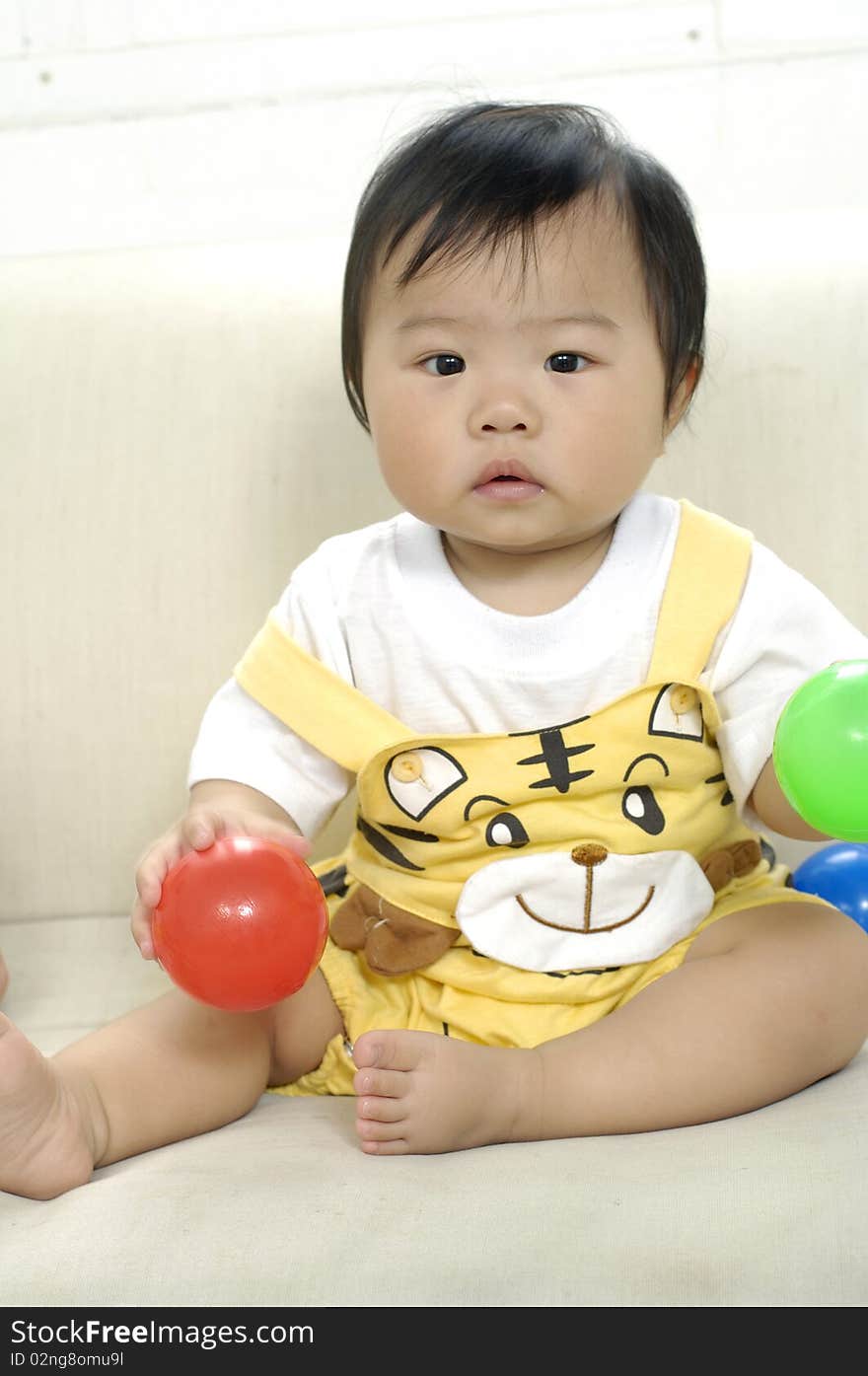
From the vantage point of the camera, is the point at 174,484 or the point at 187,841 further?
the point at 174,484

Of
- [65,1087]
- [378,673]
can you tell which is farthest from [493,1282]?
[378,673]

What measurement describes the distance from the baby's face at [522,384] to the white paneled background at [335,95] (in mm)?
757

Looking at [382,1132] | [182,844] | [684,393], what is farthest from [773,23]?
[382,1132]

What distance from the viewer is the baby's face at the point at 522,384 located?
105cm

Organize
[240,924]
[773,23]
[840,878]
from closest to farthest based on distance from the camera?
[240,924]
[840,878]
[773,23]

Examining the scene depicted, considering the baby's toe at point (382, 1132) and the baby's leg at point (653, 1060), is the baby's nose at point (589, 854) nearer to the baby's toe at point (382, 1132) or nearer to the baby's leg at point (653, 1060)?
the baby's leg at point (653, 1060)

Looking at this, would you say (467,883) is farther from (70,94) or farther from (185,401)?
(70,94)

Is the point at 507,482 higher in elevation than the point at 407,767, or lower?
higher

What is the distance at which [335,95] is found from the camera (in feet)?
5.94

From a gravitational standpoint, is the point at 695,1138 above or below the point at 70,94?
below

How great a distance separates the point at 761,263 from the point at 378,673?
1.89 ft

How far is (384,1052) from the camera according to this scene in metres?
0.95

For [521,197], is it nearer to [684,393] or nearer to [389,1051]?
[684,393]

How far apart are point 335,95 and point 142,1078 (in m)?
1.26
